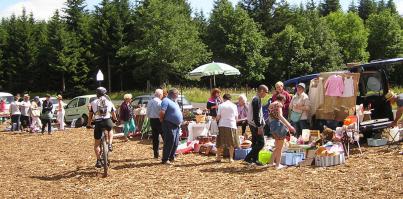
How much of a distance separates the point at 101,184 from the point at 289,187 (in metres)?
3.47

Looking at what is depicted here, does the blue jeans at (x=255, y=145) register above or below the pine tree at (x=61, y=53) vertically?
below

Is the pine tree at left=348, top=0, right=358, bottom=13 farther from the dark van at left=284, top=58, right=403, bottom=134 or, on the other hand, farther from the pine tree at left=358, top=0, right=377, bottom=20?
the dark van at left=284, top=58, right=403, bottom=134

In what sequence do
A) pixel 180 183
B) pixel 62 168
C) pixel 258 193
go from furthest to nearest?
pixel 62 168, pixel 180 183, pixel 258 193

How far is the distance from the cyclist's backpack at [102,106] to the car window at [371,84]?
20.3 feet

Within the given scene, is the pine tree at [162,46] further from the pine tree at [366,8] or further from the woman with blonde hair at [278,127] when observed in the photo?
the pine tree at [366,8]

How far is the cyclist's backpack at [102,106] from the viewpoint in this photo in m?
9.73

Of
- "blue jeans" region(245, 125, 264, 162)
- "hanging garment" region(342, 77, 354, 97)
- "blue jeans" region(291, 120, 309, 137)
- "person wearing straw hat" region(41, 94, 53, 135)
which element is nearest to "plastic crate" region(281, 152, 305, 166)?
"blue jeans" region(245, 125, 264, 162)

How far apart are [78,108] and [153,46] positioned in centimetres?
2649

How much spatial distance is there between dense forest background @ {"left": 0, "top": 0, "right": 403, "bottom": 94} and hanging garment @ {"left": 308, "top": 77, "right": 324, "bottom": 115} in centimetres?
3639

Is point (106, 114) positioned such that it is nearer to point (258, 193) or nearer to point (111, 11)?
point (258, 193)

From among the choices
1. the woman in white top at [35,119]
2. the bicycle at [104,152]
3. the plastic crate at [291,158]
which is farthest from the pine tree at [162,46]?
the plastic crate at [291,158]

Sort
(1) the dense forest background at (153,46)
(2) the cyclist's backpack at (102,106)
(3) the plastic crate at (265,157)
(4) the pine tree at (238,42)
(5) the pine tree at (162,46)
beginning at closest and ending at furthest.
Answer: (2) the cyclist's backpack at (102,106)
(3) the plastic crate at (265,157)
(5) the pine tree at (162,46)
(1) the dense forest background at (153,46)
(4) the pine tree at (238,42)

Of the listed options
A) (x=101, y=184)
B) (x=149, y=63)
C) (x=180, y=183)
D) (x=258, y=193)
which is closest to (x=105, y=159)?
A: (x=101, y=184)

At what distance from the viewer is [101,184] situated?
8891mm
